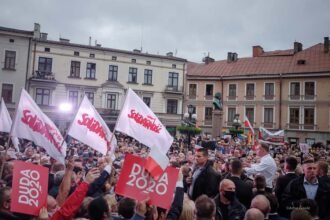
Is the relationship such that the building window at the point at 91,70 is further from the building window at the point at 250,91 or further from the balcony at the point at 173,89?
the building window at the point at 250,91

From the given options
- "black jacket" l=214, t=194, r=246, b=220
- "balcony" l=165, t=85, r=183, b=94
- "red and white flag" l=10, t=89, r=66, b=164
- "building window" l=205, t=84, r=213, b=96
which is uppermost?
"building window" l=205, t=84, r=213, b=96

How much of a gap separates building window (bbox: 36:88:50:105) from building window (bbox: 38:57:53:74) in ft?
6.40

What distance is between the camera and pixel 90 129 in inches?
308

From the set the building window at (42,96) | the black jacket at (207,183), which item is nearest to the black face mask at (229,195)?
the black jacket at (207,183)

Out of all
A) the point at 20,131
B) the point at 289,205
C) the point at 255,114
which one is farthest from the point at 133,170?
the point at 255,114

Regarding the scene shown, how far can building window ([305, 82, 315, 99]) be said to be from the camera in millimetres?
40062

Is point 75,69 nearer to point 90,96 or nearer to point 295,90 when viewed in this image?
point 90,96

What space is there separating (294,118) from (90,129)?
3709 cm

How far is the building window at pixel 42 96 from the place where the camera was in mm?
36350

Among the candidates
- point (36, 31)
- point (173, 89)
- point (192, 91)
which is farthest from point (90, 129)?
point (192, 91)

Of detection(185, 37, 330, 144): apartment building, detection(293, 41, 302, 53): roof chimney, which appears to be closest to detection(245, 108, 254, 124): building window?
detection(185, 37, 330, 144): apartment building

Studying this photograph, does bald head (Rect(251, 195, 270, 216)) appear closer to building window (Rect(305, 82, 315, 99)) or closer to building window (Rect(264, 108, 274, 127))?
building window (Rect(305, 82, 315, 99))

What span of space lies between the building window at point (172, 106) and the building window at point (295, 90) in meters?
13.4

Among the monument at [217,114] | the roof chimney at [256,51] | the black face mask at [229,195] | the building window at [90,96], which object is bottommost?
the black face mask at [229,195]
